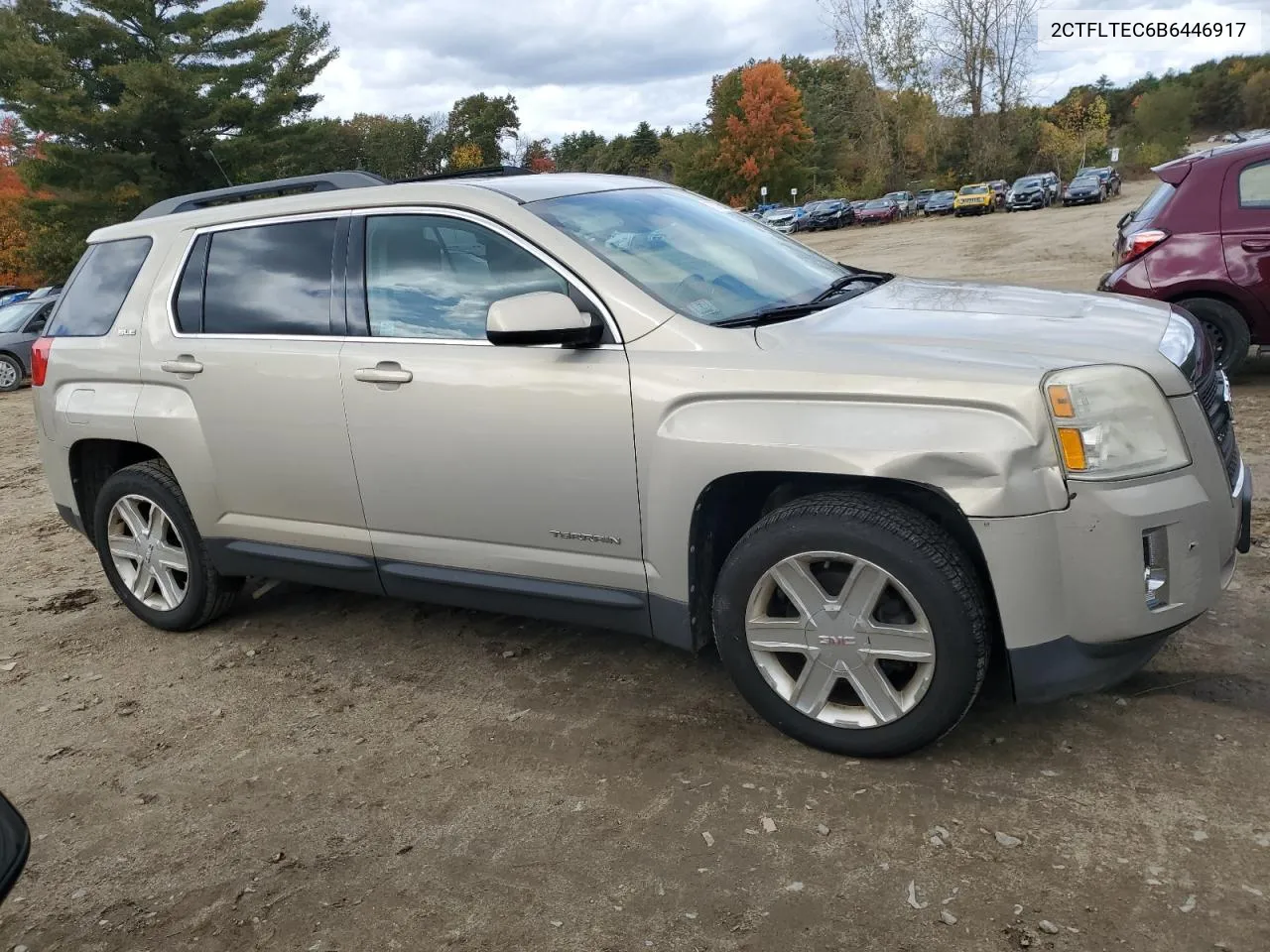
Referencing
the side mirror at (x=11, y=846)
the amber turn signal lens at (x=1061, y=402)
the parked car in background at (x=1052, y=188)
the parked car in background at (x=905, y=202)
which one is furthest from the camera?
the parked car in background at (x=905, y=202)

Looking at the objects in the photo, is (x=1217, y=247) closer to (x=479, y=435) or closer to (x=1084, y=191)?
(x=479, y=435)

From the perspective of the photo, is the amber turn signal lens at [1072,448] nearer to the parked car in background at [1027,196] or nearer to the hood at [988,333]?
the hood at [988,333]

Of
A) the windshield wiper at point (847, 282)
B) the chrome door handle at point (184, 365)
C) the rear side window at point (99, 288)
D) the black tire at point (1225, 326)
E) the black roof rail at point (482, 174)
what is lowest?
the black tire at point (1225, 326)

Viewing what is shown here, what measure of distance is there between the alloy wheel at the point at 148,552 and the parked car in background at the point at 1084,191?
47.8m

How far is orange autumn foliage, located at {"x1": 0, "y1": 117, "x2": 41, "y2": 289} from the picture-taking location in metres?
38.1

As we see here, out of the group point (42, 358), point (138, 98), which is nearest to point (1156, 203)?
point (42, 358)

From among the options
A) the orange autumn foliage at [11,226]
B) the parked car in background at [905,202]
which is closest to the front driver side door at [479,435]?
the orange autumn foliage at [11,226]

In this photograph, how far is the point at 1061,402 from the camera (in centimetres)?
267

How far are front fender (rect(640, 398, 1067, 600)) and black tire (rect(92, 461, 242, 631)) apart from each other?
228cm

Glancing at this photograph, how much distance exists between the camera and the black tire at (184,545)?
4480 mm

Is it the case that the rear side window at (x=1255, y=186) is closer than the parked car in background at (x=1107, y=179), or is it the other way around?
the rear side window at (x=1255, y=186)

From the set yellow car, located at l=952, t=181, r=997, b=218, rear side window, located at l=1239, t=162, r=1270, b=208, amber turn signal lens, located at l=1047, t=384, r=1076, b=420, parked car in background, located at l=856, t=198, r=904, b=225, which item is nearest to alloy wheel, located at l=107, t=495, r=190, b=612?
amber turn signal lens, located at l=1047, t=384, r=1076, b=420

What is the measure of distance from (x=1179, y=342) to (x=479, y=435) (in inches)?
85.8

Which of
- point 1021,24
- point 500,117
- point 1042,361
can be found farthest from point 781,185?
point 1042,361
